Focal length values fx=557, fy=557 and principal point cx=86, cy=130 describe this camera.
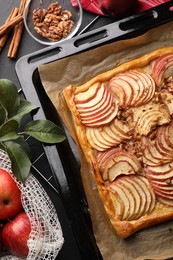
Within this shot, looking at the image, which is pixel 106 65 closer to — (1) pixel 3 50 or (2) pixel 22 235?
(1) pixel 3 50

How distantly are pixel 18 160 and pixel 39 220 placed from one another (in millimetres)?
265

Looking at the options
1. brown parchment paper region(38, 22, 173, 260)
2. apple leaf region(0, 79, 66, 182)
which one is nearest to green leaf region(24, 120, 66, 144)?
apple leaf region(0, 79, 66, 182)

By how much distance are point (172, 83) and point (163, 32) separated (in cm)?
24

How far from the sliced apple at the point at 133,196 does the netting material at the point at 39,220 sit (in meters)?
0.26

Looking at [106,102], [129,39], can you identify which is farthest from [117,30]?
[106,102]

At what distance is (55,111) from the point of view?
2422 millimetres

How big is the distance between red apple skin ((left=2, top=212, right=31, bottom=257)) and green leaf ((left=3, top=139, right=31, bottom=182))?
0.20 m

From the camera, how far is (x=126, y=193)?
2279mm

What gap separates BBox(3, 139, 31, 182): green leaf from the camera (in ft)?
7.28

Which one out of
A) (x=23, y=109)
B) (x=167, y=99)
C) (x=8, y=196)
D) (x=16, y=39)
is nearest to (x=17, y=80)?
(x=16, y=39)

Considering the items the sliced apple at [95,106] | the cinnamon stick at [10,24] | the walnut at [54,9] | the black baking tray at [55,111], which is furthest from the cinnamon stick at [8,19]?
the sliced apple at [95,106]

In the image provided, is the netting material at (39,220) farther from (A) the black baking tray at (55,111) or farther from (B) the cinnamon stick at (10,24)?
(B) the cinnamon stick at (10,24)

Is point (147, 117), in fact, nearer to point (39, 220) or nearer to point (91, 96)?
point (91, 96)

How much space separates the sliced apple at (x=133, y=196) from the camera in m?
2.28
